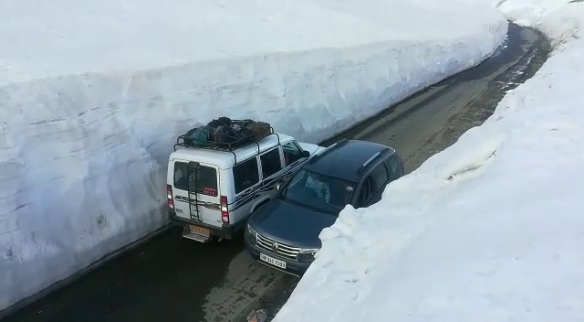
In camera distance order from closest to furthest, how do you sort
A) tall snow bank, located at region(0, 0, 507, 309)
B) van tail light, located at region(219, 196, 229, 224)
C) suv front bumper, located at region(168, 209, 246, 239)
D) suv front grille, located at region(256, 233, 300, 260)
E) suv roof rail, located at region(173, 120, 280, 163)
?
suv front grille, located at region(256, 233, 300, 260) → tall snow bank, located at region(0, 0, 507, 309) → van tail light, located at region(219, 196, 229, 224) → suv front bumper, located at region(168, 209, 246, 239) → suv roof rail, located at region(173, 120, 280, 163)

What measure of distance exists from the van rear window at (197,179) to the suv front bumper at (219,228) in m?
0.57

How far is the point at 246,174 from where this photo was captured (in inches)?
374

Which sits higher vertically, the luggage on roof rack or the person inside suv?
the luggage on roof rack

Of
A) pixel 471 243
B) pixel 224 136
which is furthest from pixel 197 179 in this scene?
pixel 471 243

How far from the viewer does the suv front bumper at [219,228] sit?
9.18 m

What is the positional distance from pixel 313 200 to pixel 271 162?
1.38m

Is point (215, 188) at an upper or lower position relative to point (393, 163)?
upper

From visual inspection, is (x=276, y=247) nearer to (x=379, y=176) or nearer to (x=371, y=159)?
(x=379, y=176)

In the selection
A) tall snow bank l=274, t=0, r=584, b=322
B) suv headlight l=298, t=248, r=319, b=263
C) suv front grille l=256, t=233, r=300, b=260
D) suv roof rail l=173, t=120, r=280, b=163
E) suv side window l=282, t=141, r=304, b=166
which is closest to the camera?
tall snow bank l=274, t=0, r=584, b=322

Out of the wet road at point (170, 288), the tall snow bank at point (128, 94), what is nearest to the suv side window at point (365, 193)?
the wet road at point (170, 288)

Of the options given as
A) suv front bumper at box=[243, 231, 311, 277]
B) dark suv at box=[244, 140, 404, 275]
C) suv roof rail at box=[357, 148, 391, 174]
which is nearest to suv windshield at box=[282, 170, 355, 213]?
dark suv at box=[244, 140, 404, 275]

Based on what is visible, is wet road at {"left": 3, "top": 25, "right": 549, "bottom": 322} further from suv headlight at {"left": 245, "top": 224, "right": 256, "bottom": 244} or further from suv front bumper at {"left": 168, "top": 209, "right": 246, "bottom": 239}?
suv headlight at {"left": 245, "top": 224, "right": 256, "bottom": 244}

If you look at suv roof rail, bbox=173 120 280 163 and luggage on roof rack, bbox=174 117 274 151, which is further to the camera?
luggage on roof rack, bbox=174 117 274 151

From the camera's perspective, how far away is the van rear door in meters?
9.14
